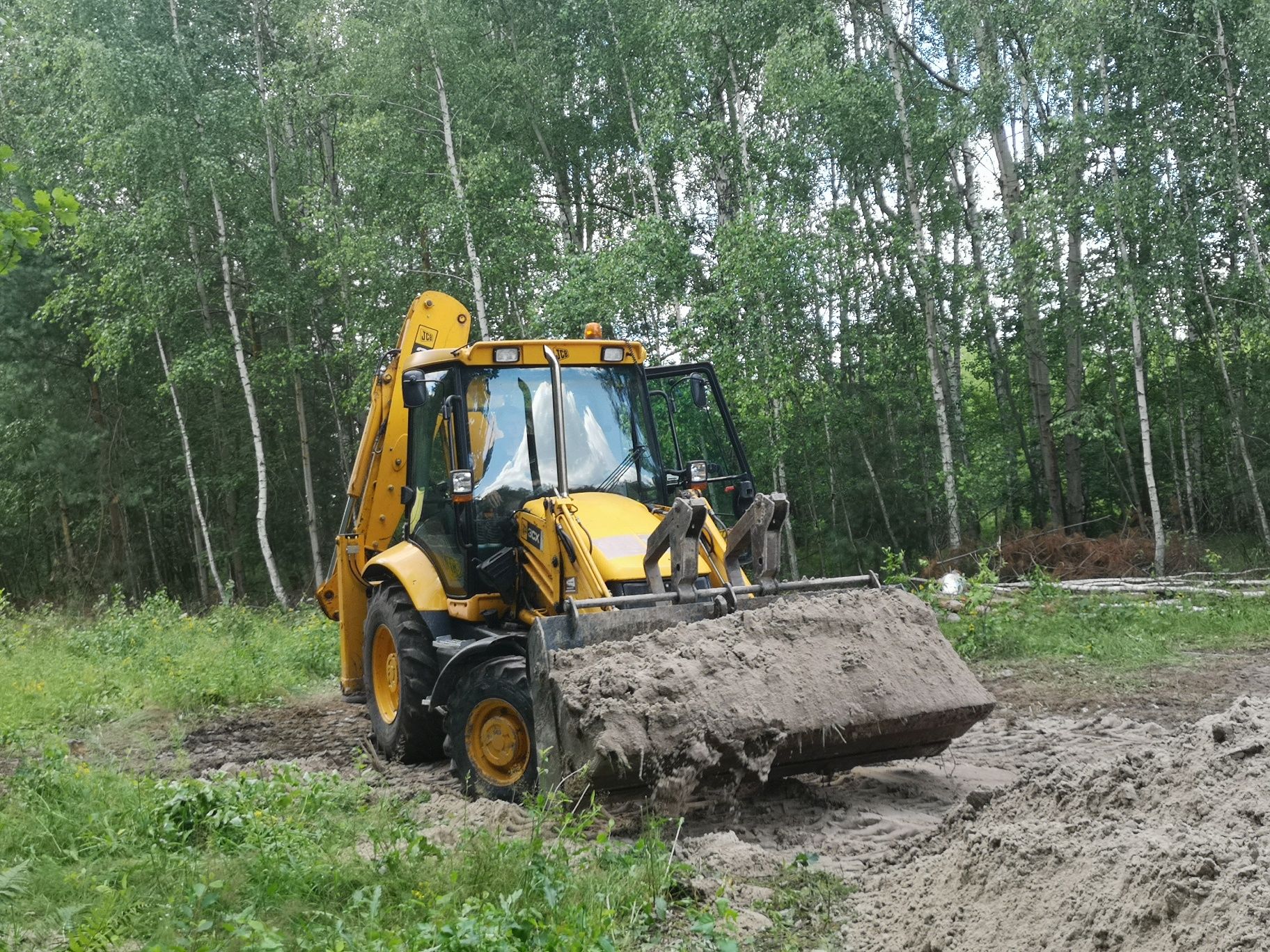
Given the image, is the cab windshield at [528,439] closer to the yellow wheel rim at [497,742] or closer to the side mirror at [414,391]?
→ the side mirror at [414,391]

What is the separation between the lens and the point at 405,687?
747 centimetres

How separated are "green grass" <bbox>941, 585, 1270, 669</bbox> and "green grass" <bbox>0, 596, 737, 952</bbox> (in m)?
6.66

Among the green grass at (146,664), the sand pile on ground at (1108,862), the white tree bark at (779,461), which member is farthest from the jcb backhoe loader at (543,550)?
the white tree bark at (779,461)

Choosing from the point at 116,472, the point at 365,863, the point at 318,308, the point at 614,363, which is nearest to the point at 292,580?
the point at 116,472

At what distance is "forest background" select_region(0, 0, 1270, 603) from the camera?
17.1 meters

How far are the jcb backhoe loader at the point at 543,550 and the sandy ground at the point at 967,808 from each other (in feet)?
1.14

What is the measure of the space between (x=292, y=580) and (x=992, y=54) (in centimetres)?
2318

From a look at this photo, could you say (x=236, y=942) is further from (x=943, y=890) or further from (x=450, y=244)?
(x=450, y=244)

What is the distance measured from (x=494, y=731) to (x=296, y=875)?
2159 mm

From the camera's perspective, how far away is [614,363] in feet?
25.4

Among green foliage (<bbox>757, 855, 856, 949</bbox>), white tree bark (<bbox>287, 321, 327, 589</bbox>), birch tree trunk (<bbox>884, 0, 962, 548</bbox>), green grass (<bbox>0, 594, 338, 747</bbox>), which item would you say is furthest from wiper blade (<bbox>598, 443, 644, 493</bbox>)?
white tree bark (<bbox>287, 321, 327, 589</bbox>)

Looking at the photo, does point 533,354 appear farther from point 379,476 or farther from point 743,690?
point 743,690

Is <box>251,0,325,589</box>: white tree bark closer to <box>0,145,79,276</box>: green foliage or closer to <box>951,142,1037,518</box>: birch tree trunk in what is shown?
<box>951,142,1037,518</box>: birch tree trunk

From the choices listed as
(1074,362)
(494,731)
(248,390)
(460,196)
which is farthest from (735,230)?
(494,731)
